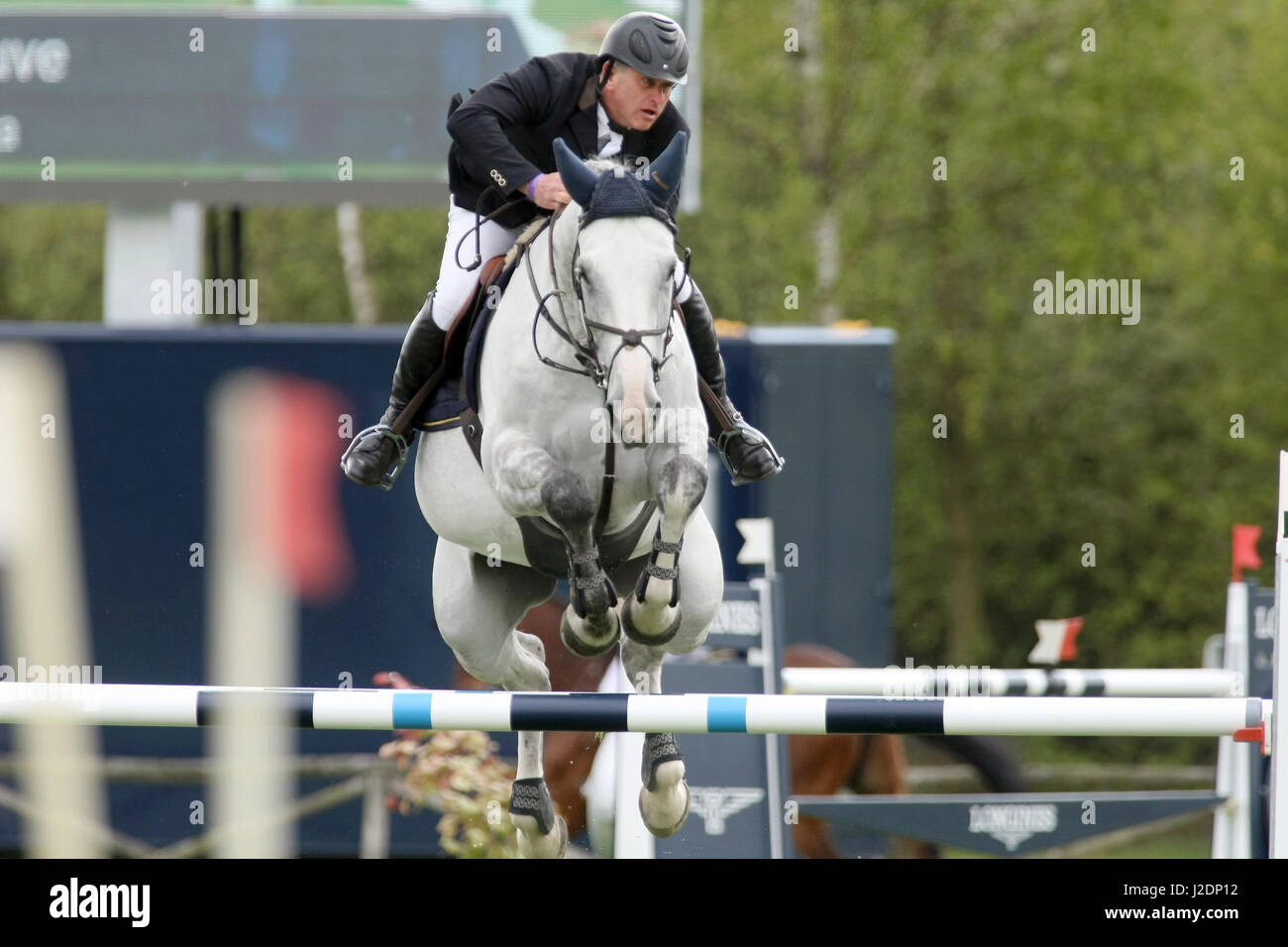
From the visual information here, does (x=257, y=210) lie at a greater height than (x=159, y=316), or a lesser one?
greater

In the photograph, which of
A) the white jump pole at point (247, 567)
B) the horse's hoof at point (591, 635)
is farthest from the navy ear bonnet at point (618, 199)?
the white jump pole at point (247, 567)

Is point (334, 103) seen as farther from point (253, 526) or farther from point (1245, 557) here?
point (1245, 557)

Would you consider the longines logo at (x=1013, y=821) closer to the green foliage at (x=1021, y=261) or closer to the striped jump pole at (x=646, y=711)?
the striped jump pole at (x=646, y=711)

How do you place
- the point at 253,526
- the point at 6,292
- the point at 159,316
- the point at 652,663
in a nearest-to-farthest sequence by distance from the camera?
the point at 652,663, the point at 253,526, the point at 159,316, the point at 6,292

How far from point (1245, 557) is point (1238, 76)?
9637 mm

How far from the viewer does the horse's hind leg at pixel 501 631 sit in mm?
4699

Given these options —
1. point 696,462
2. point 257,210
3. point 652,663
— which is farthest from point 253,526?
point 257,210

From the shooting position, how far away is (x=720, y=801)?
230 inches

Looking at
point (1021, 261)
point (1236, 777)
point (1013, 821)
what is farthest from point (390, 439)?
point (1021, 261)

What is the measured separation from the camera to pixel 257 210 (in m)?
16.2

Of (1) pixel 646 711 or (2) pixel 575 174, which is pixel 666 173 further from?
(1) pixel 646 711

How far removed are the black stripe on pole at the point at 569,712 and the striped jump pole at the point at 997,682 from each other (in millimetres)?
1947

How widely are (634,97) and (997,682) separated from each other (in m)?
2.59
